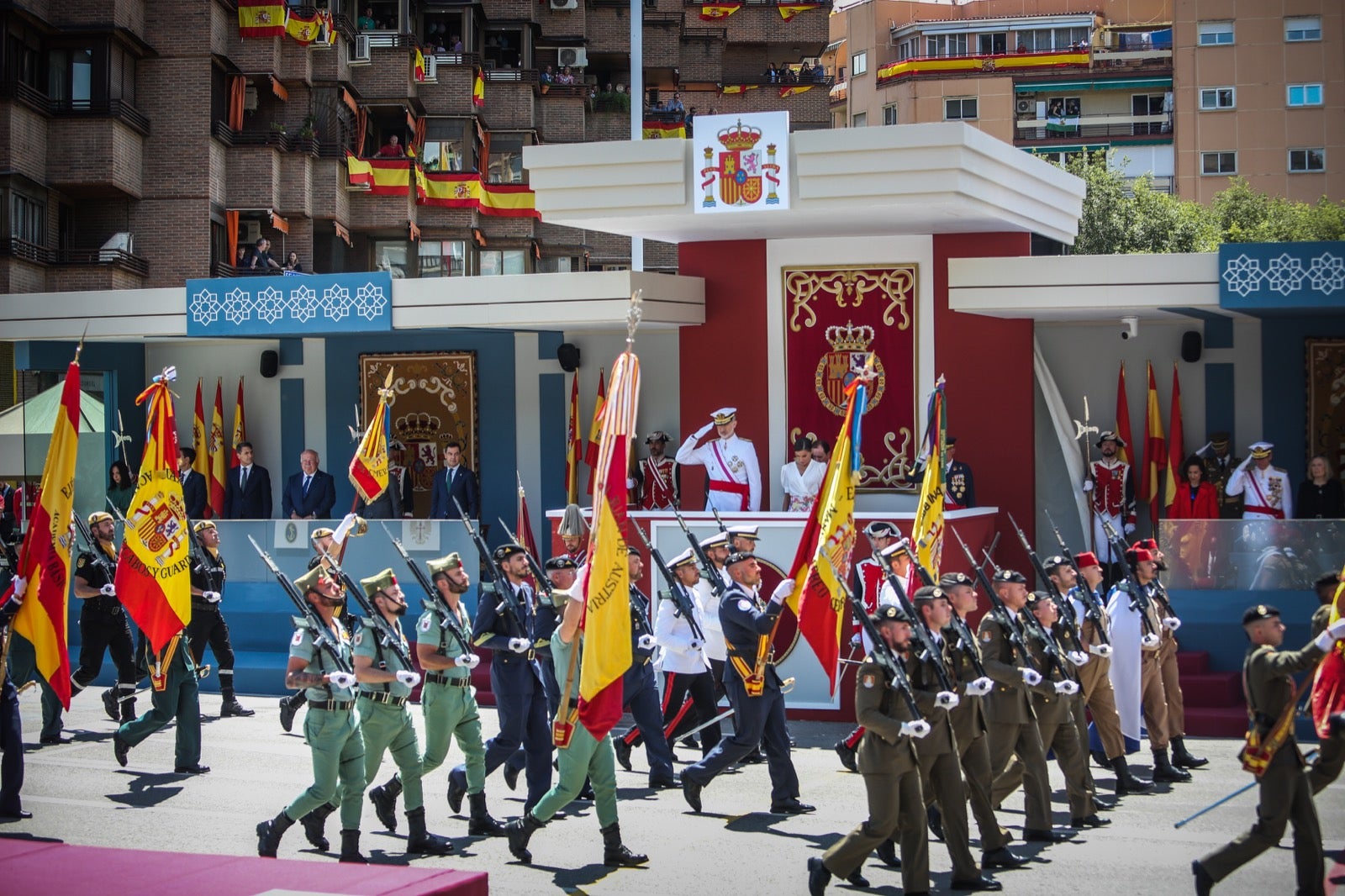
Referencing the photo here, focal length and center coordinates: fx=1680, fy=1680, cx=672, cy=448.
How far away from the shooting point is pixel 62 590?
12320mm

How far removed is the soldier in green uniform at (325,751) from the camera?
10227 millimetres

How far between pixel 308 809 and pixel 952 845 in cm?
390

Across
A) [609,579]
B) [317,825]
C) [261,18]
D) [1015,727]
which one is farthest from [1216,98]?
[317,825]

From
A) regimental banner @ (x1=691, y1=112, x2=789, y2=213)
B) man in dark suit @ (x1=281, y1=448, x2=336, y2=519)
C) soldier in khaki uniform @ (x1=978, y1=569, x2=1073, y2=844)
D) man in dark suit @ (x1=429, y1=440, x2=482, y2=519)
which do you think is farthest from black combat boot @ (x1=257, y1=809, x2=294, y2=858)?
man in dark suit @ (x1=281, y1=448, x2=336, y2=519)

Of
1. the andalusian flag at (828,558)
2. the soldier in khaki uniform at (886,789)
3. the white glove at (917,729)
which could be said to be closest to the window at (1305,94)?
the andalusian flag at (828,558)

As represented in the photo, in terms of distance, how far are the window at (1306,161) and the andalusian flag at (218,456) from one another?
42282 mm

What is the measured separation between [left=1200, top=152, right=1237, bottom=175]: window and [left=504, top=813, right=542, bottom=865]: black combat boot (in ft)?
162

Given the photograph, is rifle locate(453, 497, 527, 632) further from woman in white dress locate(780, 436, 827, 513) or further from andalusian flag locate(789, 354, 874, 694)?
woman in white dress locate(780, 436, 827, 513)

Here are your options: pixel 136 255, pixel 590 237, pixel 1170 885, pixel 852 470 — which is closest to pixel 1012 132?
pixel 590 237

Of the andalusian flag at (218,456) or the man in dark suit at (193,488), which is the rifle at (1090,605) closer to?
the man in dark suit at (193,488)

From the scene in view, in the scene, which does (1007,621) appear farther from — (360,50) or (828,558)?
(360,50)

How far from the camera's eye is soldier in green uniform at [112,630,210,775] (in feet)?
43.7

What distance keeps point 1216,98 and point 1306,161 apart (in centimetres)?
351

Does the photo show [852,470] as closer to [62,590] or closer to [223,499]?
[62,590]
